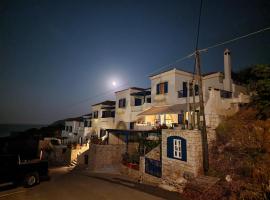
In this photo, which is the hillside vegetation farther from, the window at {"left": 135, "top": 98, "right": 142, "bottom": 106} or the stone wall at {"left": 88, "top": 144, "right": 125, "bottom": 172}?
the window at {"left": 135, "top": 98, "right": 142, "bottom": 106}

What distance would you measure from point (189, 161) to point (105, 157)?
1482cm

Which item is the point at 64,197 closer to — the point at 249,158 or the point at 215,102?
the point at 249,158

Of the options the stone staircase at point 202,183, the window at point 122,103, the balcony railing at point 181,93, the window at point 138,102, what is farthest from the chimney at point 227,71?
the window at point 122,103

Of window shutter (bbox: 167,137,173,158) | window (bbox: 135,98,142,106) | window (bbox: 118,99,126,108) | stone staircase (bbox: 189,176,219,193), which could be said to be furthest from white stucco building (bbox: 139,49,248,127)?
window (bbox: 118,99,126,108)

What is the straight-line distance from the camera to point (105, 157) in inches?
994

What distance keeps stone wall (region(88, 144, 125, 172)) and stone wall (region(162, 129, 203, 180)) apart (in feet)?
35.9

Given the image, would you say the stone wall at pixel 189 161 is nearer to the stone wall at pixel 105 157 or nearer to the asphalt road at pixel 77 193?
the asphalt road at pixel 77 193

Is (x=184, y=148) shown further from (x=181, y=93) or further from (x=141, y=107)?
(x=141, y=107)

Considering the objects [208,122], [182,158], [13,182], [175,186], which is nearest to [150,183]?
[175,186]

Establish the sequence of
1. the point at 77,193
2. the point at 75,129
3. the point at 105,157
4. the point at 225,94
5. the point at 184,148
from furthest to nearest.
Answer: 1. the point at 75,129
2. the point at 105,157
3. the point at 225,94
4. the point at 184,148
5. the point at 77,193

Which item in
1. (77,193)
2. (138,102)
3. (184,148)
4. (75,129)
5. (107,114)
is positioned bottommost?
(77,193)

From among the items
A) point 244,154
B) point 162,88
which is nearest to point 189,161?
point 244,154

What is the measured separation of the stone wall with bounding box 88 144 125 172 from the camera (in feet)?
81.3

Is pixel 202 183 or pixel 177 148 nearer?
pixel 202 183
